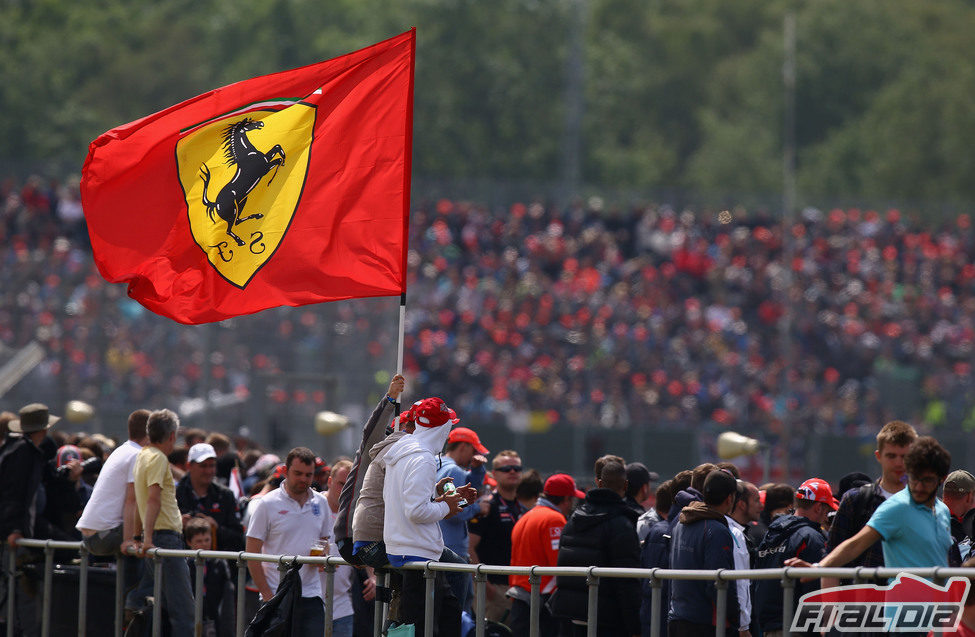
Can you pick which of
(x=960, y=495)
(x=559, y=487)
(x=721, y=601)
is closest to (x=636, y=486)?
(x=559, y=487)

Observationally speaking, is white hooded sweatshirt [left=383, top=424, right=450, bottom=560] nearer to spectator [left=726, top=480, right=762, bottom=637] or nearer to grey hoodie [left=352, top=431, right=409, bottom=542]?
grey hoodie [left=352, top=431, right=409, bottom=542]

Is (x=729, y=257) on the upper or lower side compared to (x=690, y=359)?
upper

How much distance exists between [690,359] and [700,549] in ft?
73.3

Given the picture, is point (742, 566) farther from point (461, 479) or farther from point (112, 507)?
point (112, 507)

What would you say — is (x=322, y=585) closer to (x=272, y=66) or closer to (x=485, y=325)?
(x=485, y=325)

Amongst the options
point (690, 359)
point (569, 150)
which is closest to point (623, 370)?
point (690, 359)

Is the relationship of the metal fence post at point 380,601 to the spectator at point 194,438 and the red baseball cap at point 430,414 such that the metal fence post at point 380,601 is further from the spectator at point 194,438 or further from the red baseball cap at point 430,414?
the spectator at point 194,438

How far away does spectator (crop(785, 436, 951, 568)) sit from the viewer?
708cm

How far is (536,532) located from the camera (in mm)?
10617

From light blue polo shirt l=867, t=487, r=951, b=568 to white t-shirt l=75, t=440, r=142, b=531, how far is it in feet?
16.0

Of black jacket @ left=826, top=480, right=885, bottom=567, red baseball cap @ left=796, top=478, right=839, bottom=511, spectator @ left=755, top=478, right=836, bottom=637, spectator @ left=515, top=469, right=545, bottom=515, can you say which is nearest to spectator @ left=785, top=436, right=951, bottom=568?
black jacket @ left=826, top=480, right=885, bottom=567

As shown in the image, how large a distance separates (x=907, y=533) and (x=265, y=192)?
4.64m

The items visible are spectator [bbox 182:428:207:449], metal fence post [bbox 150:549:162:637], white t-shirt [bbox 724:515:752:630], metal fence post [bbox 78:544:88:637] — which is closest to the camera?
white t-shirt [bbox 724:515:752:630]

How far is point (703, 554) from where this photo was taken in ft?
28.7
